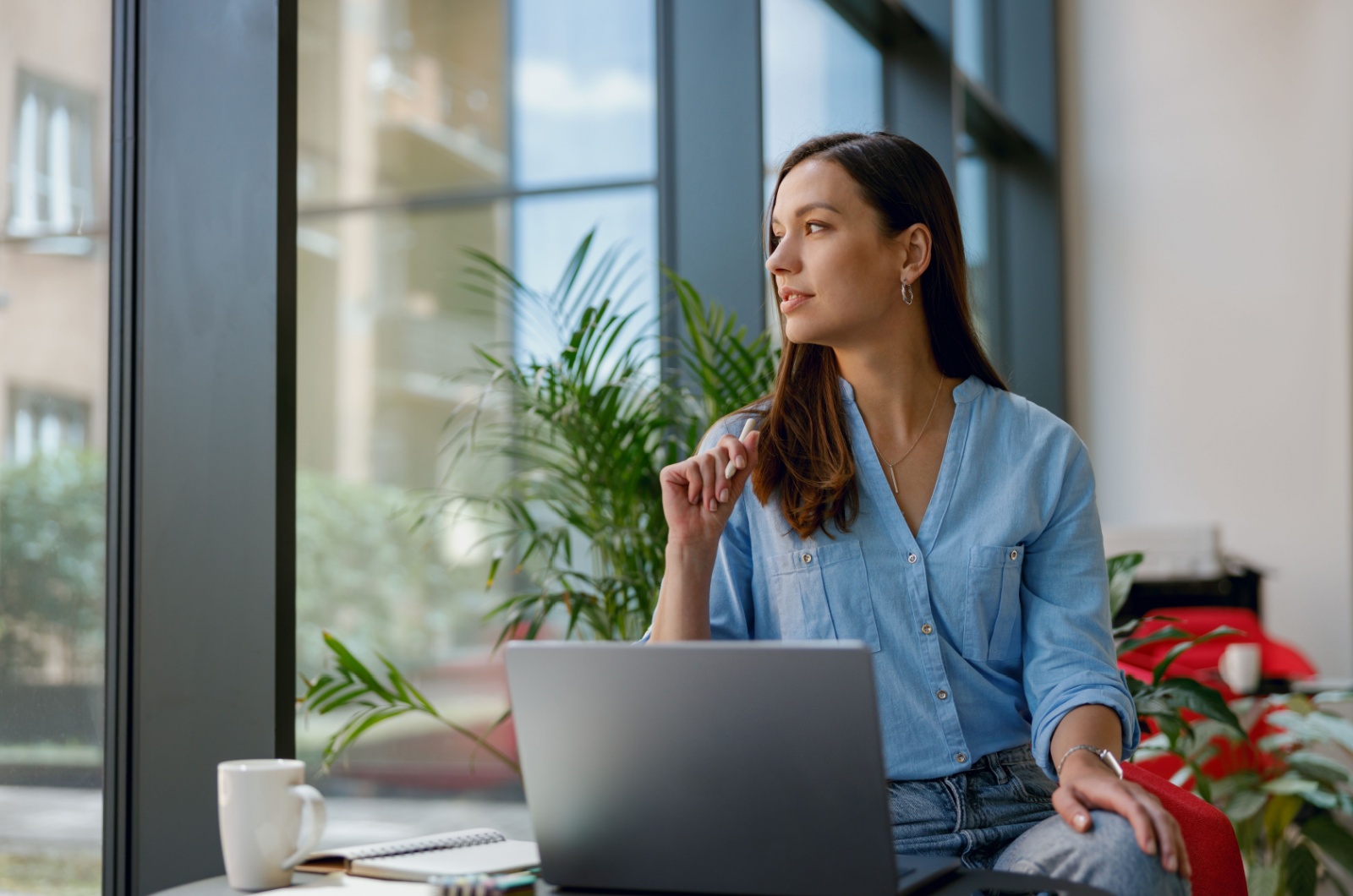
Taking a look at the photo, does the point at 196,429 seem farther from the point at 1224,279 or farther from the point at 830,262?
the point at 1224,279

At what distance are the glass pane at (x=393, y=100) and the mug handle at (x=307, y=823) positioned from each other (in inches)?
194

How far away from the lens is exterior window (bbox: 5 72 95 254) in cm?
176

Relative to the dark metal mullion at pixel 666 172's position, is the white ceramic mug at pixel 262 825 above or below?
below

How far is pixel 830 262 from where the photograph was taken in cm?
162

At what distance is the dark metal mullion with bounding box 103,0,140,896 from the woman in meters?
0.75

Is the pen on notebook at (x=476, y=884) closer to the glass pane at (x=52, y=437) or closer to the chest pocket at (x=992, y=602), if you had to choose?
the chest pocket at (x=992, y=602)

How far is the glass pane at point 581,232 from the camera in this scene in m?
4.73

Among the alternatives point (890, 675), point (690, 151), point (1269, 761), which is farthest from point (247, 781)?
point (1269, 761)

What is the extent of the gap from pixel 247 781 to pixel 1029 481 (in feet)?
3.05

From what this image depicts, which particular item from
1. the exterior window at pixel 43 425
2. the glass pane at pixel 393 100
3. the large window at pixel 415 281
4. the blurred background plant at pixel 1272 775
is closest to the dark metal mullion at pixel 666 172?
the blurred background plant at pixel 1272 775

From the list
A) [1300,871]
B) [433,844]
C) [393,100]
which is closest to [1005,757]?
[433,844]

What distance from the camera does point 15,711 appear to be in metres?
1.70

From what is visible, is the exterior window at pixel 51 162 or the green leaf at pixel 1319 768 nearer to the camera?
the exterior window at pixel 51 162

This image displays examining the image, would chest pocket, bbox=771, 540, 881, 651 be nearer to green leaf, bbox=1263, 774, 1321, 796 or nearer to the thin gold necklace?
the thin gold necklace
